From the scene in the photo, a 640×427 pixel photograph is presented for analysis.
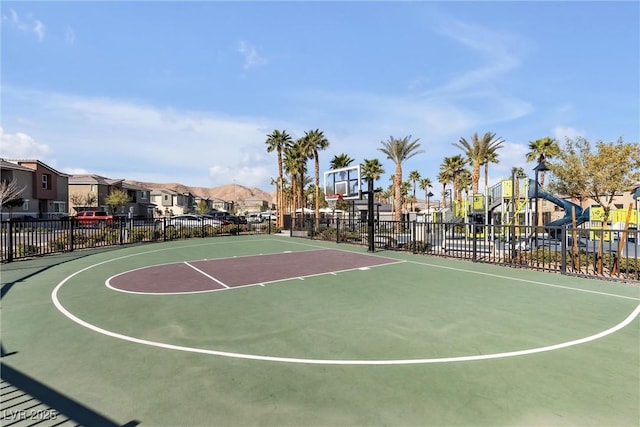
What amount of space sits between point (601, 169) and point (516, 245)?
260 inches

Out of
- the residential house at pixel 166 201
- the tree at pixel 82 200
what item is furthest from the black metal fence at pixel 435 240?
the residential house at pixel 166 201

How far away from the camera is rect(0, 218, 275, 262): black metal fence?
15750 millimetres

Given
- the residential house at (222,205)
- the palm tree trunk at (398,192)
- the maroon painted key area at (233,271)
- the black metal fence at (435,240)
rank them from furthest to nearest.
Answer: the residential house at (222,205) → the palm tree trunk at (398,192) → the black metal fence at (435,240) → the maroon painted key area at (233,271)

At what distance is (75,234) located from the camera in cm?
1959

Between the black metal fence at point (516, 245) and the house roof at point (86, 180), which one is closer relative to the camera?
the black metal fence at point (516, 245)

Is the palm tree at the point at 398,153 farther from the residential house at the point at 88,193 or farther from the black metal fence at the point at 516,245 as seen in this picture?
the residential house at the point at 88,193

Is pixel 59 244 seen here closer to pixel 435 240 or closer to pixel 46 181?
→ pixel 435 240

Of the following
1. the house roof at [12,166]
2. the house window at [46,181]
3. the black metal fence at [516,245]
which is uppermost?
the house roof at [12,166]

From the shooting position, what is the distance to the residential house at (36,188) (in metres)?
37.1

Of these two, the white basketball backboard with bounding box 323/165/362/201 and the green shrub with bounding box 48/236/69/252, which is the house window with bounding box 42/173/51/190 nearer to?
the green shrub with bounding box 48/236/69/252

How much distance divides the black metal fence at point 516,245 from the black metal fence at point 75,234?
9147 mm

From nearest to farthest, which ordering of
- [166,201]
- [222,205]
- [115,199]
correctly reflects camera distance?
[115,199], [166,201], [222,205]

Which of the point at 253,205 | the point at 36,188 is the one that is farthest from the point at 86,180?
the point at 253,205

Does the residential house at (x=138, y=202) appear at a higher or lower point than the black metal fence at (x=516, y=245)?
higher
